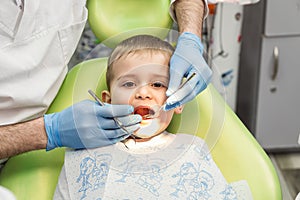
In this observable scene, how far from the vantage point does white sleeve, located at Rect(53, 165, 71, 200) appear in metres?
1.49

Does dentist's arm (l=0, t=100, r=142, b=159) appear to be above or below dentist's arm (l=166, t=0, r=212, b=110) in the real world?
below

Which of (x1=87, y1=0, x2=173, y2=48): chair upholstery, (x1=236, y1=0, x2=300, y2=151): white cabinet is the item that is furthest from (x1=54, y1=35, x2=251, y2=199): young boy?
(x1=236, y1=0, x2=300, y2=151): white cabinet

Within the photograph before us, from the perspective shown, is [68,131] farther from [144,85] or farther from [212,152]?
[212,152]

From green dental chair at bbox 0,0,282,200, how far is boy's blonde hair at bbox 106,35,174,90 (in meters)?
0.10

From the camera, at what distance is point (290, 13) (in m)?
2.55

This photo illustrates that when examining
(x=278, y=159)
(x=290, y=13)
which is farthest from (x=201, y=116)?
(x=278, y=159)

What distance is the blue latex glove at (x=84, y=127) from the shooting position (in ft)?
4.87

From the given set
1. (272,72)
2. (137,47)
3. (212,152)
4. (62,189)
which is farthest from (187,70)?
(272,72)

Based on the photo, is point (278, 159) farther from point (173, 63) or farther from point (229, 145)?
point (173, 63)

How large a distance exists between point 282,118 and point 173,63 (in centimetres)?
146

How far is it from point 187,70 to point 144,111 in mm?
184

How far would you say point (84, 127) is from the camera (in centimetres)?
150

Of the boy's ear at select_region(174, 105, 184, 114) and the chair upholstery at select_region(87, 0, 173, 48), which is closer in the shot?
the boy's ear at select_region(174, 105, 184, 114)

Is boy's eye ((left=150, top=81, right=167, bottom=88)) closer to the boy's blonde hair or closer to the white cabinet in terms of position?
the boy's blonde hair
